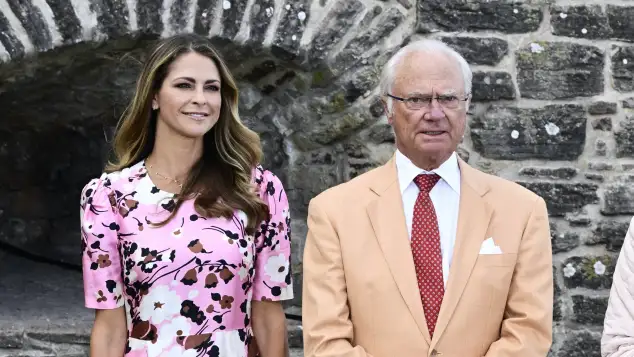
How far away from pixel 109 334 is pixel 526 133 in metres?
1.79

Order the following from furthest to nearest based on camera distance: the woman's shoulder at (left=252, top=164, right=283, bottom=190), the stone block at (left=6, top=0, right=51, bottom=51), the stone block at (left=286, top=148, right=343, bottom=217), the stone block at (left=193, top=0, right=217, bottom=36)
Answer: the stone block at (left=286, top=148, right=343, bottom=217) → the stone block at (left=193, top=0, right=217, bottom=36) → the stone block at (left=6, top=0, right=51, bottom=51) → the woman's shoulder at (left=252, top=164, right=283, bottom=190)

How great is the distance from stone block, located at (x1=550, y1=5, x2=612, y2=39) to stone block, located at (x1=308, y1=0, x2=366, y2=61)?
78 cm

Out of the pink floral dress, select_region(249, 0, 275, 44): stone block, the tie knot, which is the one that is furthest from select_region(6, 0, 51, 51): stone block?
the tie knot

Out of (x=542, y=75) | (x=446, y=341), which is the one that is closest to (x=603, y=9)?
(x=542, y=75)

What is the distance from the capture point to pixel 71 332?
11.5ft

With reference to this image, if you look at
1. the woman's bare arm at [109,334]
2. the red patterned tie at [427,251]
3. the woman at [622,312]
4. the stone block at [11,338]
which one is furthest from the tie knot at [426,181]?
the stone block at [11,338]

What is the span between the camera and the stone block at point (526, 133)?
3.34 m

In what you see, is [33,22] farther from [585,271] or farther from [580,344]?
[580,344]

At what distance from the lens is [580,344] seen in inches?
133

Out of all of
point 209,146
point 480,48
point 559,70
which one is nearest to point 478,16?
point 480,48

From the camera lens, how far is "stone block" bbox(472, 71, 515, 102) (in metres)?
3.35

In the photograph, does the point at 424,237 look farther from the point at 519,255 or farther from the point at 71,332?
the point at 71,332

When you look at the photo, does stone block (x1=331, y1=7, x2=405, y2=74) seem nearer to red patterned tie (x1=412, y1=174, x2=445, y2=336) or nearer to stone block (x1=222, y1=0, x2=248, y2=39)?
stone block (x1=222, y1=0, x2=248, y2=39)

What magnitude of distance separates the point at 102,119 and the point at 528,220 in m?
2.76
